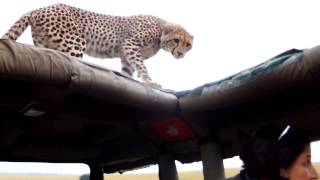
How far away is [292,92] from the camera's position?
116 inches

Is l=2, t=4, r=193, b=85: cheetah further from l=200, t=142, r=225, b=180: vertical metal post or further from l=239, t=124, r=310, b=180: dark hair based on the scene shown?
l=239, t=124, r=310, b=180: dark hair

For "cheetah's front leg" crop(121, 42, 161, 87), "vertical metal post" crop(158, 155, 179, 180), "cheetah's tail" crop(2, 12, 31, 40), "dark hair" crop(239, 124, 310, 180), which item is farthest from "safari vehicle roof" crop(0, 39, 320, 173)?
"dark hair" crop(239, 124, 310, 180)

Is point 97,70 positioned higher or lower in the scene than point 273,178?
higher

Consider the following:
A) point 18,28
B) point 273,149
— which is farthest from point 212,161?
point 18,28

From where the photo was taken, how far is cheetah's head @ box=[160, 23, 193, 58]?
16.3ft

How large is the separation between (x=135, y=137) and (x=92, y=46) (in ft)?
3.50

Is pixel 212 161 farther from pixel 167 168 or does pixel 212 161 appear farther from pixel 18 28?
pixel 18 28

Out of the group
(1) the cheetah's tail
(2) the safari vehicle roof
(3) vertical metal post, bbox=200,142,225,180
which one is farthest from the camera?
(1) the cheetah's tail

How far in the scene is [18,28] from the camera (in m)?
4.07

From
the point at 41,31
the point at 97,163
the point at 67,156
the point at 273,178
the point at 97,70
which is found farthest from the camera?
the point at 97,163

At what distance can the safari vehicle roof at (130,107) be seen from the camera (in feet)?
8.20

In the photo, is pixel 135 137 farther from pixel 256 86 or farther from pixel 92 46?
pixel 256 86

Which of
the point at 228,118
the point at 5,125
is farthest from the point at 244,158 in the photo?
the point at 5,125

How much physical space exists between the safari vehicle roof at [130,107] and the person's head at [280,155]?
89 cm
